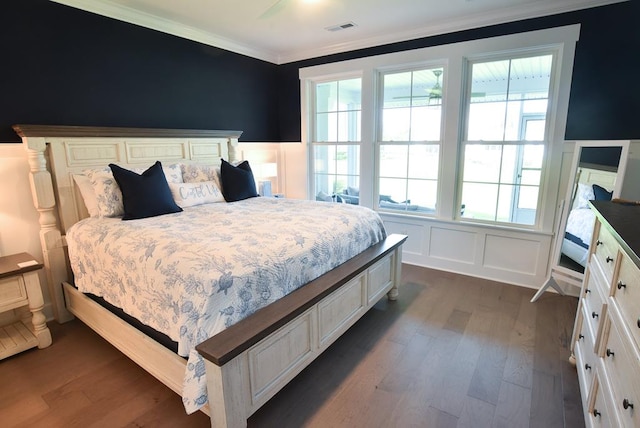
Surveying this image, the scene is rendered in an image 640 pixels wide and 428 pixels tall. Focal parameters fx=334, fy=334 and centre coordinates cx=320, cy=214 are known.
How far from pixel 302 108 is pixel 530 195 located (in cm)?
298

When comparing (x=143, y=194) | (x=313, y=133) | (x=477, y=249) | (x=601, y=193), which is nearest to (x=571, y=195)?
(x=601, y=193)

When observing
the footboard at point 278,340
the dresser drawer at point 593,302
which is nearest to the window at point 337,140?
the footboard at point 278,340

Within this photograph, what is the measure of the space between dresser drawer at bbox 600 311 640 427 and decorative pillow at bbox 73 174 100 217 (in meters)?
3.18

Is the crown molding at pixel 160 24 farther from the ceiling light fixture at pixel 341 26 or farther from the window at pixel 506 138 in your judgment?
the window at pixel 506 138

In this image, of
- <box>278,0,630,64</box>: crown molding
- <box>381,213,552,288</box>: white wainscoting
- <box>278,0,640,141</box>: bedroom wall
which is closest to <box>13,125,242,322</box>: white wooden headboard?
<box>278,0,630,64</box>: crown molding

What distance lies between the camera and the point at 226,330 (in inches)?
61.2

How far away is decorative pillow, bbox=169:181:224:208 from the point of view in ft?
9.83

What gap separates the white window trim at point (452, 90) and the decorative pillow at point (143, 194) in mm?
2407

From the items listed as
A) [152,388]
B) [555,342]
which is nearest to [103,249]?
[152,388]

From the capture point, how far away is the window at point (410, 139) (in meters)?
3.73

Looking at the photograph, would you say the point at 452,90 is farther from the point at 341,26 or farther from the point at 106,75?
the point at 106,75

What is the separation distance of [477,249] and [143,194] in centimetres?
327

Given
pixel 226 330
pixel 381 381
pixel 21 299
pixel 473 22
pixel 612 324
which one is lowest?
pixel 381 381

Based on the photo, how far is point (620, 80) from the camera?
279cm
